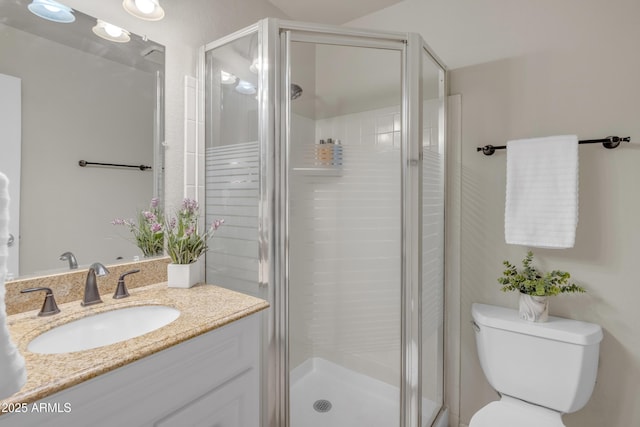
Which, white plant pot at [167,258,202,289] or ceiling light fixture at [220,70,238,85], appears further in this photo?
ceiling light fixture at [220,70,238,85]

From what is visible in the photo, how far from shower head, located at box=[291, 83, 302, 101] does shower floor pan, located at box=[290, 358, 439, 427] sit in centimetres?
121

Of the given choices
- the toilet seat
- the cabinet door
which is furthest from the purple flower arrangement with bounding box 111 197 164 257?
the toilet seat

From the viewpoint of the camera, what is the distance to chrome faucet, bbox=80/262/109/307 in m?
1.03

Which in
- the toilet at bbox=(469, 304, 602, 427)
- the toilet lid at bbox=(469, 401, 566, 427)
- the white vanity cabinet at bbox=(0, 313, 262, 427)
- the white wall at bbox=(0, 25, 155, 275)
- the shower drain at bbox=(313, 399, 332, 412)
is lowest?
the shower drain at bbox=(313, 399, 332, 412)

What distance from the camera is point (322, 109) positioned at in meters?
1.39

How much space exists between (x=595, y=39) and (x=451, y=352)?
1677 millimetres

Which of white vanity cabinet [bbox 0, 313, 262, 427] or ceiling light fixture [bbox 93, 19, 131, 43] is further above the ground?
ceiling light fixture [bbox 93, 19, 131, 43]

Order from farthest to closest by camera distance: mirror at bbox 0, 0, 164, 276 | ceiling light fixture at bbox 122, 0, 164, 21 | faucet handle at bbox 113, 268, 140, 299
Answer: ceiling light fixture at bbox 122, 0, 164, 21, faucet handle at bbox 113, 268, 140, 299, mirror at bbox 0, 0, 164, 276

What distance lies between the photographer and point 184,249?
1.25 m

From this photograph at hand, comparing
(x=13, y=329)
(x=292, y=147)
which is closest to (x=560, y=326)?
(x=292, y=147)

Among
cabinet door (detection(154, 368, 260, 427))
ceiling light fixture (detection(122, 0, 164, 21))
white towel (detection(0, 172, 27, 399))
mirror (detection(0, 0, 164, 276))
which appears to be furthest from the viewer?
ceiling light fixture (detection(122, 0, 164, 21))

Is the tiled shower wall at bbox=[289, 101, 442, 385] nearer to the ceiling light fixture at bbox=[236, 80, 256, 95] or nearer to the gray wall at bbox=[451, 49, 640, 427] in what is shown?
the ceiling light fixture at bbox=[236, 80, 256, 95]

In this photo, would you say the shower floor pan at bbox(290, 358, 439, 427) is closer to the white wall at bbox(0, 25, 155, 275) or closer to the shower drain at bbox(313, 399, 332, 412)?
the shower drain at bbox(313, 399, 332, 412)

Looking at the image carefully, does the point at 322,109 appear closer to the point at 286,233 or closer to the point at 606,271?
the point at 286,233
